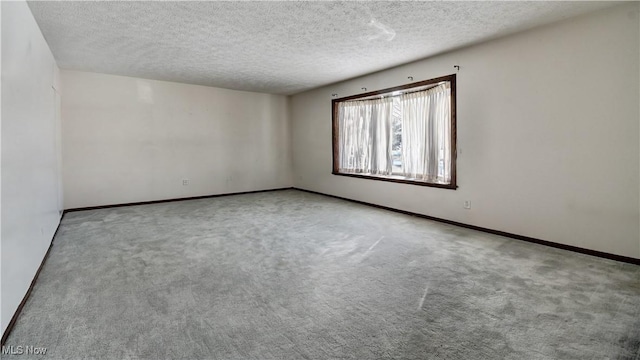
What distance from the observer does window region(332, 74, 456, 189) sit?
185 inches

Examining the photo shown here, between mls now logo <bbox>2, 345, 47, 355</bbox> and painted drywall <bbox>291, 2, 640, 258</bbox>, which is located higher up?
painted drywall <bbox>291, 2, 640, 258</bbox>

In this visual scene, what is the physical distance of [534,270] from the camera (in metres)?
2.89

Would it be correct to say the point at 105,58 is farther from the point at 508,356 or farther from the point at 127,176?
the point at 508,356

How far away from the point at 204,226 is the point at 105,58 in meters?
2.92

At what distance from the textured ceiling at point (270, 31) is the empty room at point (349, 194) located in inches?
1.3

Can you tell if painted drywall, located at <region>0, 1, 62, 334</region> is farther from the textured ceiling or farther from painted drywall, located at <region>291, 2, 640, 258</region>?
painted drywall, located at <region>291, 2, 640, 258</region>

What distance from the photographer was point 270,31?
3602 millimetres

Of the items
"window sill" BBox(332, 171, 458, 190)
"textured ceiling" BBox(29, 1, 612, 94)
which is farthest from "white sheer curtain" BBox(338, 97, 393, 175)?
"textured ceiling" BBox(29, 1, 612, 94)

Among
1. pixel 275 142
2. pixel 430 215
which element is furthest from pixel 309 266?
pixel 275 142

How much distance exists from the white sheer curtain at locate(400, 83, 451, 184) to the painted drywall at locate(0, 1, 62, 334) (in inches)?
186

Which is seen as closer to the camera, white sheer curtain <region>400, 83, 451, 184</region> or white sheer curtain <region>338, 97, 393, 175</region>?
white sheer curtain <region>400, 83, 451, 184</region>

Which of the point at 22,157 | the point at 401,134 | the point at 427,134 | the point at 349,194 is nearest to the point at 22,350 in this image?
the point at 22,157

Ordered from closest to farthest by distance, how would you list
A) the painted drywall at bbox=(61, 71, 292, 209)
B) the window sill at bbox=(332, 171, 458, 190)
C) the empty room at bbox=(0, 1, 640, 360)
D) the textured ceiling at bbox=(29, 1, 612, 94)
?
the empty room at bbox=(0, 1, 640, 360) < the textured ceiling at bbox=(29, 1, 612, 94) < the window sill at bbox=(332, 171, 458, 190) < the painted drywall at bbox=(61, 71, 292, 209)

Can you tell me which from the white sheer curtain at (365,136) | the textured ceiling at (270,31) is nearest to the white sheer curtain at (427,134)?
the white sheer curtain at (365,136)
